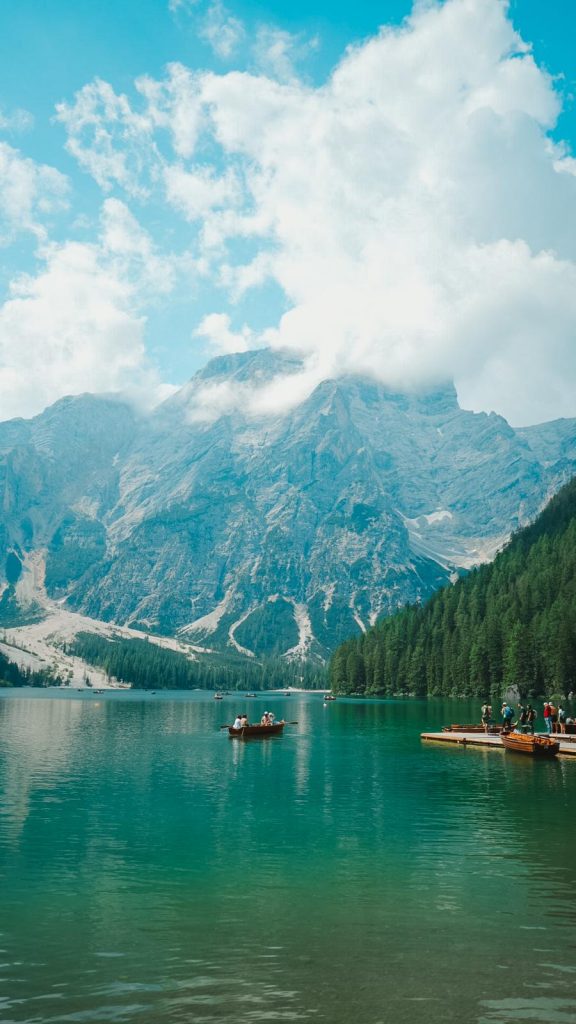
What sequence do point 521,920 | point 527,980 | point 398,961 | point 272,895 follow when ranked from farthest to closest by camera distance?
point 272,895 < point 521,920 < point 398,961 < point 527,980

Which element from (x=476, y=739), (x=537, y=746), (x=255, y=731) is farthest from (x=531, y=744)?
(x=255, y=731)

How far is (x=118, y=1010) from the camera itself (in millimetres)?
17781

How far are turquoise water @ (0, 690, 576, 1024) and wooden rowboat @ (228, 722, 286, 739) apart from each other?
139 feet

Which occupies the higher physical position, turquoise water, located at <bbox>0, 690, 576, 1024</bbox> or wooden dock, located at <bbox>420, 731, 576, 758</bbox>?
turquoise water, located at <bbox>0, 690, 576, 1024</bbox>

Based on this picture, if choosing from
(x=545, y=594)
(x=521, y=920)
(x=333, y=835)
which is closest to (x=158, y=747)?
(x=333, y=835)

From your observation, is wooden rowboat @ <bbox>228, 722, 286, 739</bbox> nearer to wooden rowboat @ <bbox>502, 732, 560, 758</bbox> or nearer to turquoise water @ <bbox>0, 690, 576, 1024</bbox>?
wooden rowboat @ <bbox>502, 732, 560, 758</bbox>

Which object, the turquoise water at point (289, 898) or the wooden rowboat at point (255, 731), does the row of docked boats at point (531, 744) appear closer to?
the turquoise water at point (289, 898)

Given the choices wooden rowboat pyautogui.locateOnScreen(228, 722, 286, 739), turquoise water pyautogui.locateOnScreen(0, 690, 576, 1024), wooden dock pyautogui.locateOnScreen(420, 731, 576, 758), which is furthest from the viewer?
wooden rowboat pyautogui.locateOnScreen(228, 722, 286, 739)

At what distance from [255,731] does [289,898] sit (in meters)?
80.6

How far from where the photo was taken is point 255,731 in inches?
4183

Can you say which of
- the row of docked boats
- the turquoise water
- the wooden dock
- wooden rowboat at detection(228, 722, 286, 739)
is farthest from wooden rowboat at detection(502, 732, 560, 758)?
wooden rowboat at detection(228, 722, 286, 739)

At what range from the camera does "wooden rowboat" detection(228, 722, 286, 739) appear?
104375 mm

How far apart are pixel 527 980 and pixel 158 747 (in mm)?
76072

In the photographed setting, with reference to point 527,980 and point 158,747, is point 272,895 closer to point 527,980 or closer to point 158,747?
point 527,980
